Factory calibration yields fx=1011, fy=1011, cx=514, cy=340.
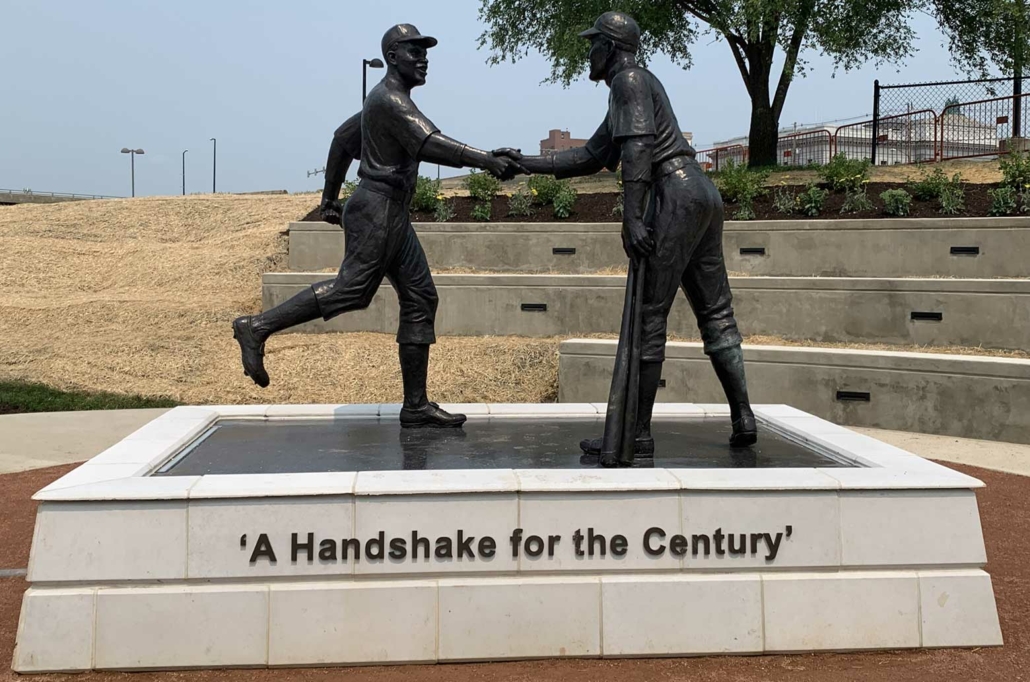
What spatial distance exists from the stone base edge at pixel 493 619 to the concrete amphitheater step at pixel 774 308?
7095mm

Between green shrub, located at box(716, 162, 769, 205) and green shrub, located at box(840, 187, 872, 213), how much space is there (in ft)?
4.43

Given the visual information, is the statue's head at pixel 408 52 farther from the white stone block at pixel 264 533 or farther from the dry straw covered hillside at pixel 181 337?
the dry straw covered hillside at pixel 181 337

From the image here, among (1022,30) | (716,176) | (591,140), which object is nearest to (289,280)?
(716,176)

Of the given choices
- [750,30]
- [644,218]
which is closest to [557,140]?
[750,30]

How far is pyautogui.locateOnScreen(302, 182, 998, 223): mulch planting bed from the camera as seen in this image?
1386 cm

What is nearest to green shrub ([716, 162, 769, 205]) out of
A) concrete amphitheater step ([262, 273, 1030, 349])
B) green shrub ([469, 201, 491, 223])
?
concrete amphitheater step ([262, 273, 1030, 349])

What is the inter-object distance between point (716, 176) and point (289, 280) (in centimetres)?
741

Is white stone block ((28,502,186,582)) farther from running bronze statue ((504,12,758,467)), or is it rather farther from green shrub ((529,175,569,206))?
green shrub ((529,175,569,206))

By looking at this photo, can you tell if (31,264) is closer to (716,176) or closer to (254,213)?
(254,213)

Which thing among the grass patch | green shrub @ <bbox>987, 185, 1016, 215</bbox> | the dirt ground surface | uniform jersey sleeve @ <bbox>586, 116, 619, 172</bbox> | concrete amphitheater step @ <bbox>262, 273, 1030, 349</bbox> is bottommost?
the dirt ground surface

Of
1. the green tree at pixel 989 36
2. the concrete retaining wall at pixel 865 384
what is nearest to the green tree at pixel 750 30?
the green tree at pixel 989 36

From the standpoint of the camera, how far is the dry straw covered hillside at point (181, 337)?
11.7 meters

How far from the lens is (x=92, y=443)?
9.05 m

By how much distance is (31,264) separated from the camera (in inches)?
646
